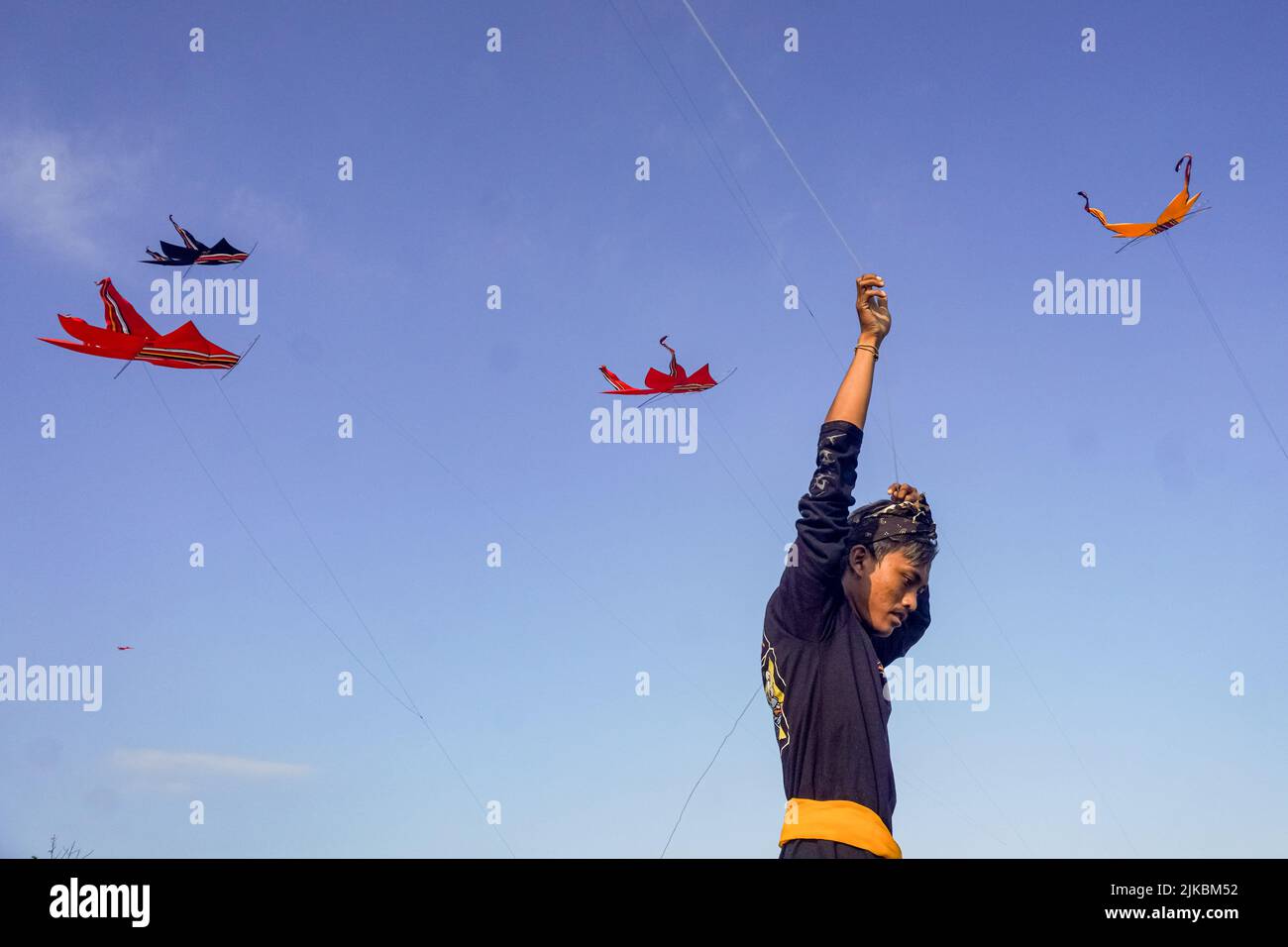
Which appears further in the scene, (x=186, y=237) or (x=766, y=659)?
(x=186, y=237)

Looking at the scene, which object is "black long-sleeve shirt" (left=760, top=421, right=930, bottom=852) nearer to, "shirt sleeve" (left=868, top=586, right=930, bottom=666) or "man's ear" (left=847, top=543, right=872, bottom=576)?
"man's ear" (left=847, top=543, right=872, bottom=576)

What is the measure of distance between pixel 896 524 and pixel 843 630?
0.48 m

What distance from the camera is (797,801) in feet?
14.6

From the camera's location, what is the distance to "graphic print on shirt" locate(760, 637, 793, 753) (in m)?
4.66

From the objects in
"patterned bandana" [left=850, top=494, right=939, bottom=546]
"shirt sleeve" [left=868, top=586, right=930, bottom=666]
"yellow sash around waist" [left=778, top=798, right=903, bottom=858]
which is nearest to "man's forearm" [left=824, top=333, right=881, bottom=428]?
"patterned bandana" [left=850, top=494, right=939, bottom=546]

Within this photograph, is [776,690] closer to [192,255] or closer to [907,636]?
[907,636]

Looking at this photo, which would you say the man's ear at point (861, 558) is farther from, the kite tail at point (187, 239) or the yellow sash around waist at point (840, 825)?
the kite tail at point (187, 239)

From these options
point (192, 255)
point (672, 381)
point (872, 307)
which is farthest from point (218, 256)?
point (872, 307)

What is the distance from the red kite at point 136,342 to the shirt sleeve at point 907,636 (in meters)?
11.9

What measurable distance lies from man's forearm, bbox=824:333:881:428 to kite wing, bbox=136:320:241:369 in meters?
12.0
